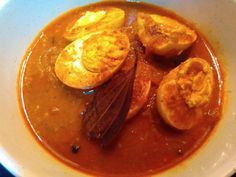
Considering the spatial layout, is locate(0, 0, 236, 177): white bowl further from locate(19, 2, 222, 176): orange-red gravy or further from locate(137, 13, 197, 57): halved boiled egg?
locate(137, 13, 197, 57): halved boiled egg

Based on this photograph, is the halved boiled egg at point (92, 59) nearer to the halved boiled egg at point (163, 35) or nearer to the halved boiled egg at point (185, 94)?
the halved boiled egg at point (163, 35)

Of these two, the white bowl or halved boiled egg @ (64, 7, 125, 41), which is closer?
the white bowl

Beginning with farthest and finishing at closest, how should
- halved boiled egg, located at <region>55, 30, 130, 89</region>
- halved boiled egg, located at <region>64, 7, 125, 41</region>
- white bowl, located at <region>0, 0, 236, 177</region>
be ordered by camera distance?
halved boiled egg, located at <region>64, 7, 125, 41</region>, halved boiled egg, located at <region>55, 30, 130, 89</region>, white bowl, located at <region>0, 0, 236, 177</region>

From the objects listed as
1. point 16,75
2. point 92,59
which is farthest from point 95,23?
point 16,75

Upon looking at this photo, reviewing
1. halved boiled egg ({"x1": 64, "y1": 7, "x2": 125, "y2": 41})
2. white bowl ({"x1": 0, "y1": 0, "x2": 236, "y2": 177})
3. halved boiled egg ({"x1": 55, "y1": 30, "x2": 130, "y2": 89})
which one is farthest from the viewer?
halved boiled egg ({"x1": 64, "y1": 7, "x2": 125, "y2": 41})

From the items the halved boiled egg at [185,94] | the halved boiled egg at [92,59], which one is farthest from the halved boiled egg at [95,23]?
the halved boiled egg at [185,94]

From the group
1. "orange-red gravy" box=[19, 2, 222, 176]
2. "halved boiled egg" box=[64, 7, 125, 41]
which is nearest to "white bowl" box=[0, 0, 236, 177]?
"orange-red gravy" box=[19, 2, 222, 176]

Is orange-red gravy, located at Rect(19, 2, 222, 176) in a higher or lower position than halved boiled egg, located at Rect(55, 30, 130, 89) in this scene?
lower

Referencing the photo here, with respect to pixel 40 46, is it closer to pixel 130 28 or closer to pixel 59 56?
pixel 59 56

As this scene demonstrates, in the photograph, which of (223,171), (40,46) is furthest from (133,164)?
(40,46)

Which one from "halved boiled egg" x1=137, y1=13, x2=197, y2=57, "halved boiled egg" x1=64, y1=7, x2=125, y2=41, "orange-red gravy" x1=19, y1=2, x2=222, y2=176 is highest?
"halved boiled egg" x1=64, y1=7, x2=125, y2=41
